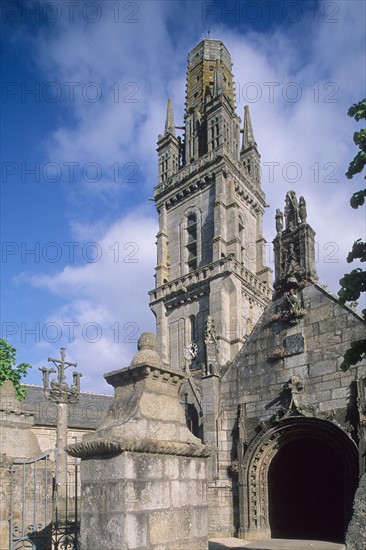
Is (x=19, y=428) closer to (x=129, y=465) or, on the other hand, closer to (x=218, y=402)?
(x=218, y=402)

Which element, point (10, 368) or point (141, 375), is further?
point (10, 368)

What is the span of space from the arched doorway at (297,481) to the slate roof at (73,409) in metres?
23.2

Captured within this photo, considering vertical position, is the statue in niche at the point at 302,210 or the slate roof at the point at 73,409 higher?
the statue in niche at the point at 302,210

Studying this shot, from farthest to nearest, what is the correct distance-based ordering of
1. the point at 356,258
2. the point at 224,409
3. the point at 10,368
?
the point at 10,368 → the point at 224,409 → the point at 356,258

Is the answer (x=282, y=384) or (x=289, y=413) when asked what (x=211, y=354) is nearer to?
(x=282, y=384)

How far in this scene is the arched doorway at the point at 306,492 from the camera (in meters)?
14.4

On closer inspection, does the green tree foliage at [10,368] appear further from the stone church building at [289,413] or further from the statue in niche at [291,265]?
the statue in niche at [291,265]

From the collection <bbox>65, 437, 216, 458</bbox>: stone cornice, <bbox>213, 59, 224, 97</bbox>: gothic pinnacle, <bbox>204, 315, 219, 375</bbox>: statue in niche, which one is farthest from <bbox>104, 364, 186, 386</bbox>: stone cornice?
<bbox>213, 59, 224, 97</bbox>: gothic pinnacle

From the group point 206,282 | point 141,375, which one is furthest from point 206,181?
Answer: point 141,375

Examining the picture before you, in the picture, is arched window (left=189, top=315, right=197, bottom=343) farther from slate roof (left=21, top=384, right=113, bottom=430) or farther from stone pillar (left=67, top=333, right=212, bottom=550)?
stone pillar (left=67, top=333, right=212, bottom=550)

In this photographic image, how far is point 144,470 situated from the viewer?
5.14 m

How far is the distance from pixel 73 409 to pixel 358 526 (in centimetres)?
3643

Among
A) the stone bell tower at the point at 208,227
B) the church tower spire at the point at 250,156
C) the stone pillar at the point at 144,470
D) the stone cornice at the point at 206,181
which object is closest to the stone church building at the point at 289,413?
the stone pillar at the point at 144,470

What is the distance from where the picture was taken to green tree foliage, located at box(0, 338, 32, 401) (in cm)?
Result: 3372
